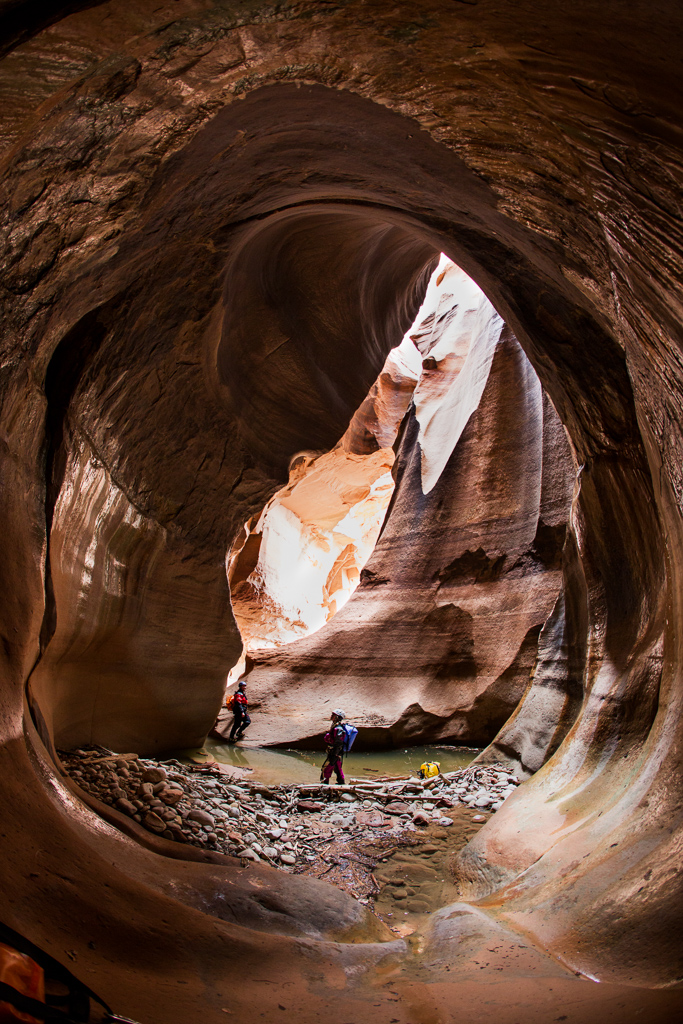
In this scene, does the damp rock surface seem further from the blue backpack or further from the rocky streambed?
the blue backpack

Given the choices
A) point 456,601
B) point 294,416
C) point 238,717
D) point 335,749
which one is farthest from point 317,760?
point 294,416

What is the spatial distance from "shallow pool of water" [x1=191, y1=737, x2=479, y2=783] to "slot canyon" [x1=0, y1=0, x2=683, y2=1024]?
4.50 feet

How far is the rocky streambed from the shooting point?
206 inches

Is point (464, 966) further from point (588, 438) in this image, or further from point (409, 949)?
point (588, 438)

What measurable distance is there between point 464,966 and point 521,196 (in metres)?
4.02

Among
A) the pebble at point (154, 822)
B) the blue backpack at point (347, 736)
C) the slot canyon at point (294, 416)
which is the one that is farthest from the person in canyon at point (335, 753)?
the pebble at point (154, 822)

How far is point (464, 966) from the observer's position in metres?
3.09

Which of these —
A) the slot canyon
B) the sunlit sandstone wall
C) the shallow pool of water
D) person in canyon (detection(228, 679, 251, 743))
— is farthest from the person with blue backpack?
person in canyon (detection(228, 679, 251, 743))

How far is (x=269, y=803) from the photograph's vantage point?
23.4ft

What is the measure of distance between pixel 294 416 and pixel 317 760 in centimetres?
626

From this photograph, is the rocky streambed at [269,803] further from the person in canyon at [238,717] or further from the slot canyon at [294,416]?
the person in canyon at [238,717]

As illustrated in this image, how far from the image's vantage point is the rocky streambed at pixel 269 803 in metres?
5.24

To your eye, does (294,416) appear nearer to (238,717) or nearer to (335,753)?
(335,753)

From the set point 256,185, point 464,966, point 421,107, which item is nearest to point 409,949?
point 464,966
